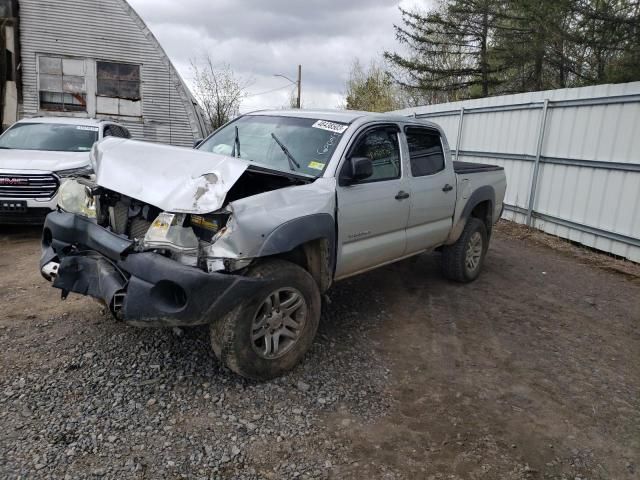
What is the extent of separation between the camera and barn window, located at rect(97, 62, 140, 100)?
1670 cm

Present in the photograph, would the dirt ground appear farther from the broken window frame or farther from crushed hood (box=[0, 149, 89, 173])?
the broken window frame

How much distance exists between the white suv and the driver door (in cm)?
394

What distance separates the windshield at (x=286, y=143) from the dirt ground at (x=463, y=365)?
58.5 inches

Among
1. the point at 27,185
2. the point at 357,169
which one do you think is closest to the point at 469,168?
the point at 357,169

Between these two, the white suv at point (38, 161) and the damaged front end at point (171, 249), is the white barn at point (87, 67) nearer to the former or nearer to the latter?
the white suv at point (38, 161)

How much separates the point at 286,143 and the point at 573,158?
20.2ft

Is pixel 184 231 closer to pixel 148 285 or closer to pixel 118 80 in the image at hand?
pixel 148 285

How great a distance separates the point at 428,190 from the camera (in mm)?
4695

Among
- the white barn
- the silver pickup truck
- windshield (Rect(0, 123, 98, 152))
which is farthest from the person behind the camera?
the white barn

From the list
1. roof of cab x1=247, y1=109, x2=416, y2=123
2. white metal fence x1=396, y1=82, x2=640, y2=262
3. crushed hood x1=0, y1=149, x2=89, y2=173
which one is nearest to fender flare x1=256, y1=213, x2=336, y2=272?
roof of cab x1=247, y1=109, x2=416, y2=123

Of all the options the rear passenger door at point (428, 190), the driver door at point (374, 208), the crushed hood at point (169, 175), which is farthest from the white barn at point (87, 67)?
the driver door at point (374, 208)

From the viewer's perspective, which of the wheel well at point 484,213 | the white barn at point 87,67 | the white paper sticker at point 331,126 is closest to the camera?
the white paper sticker at point 331,126

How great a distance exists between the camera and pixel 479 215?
6.03 metres

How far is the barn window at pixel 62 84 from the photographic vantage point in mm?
16266
